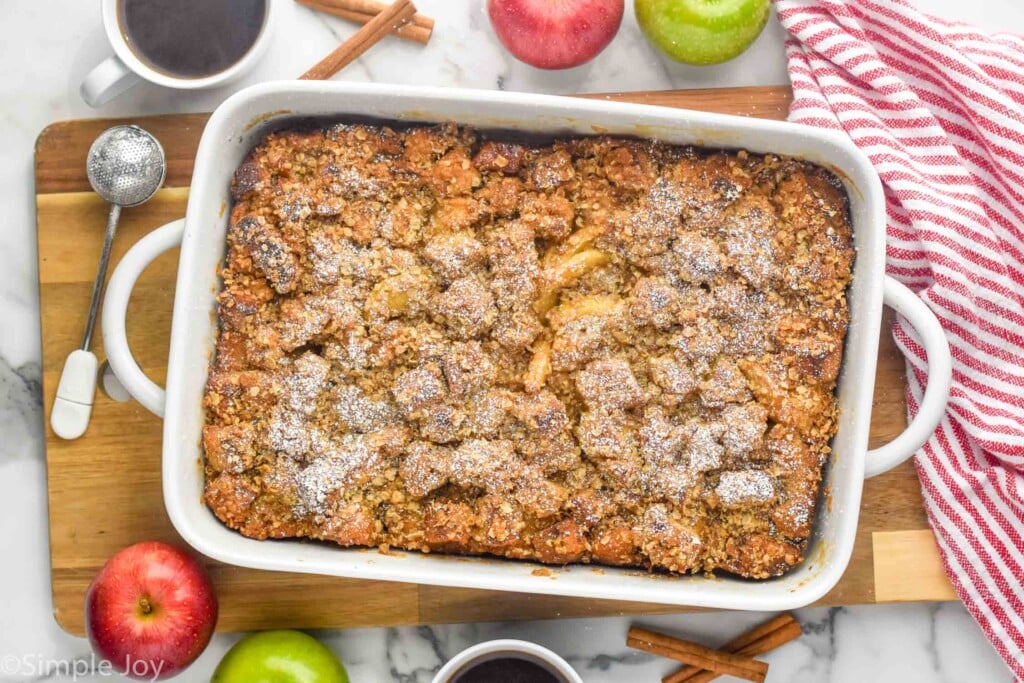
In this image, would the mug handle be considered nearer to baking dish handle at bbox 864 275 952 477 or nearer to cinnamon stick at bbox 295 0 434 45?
cinnamon stick at bbox 295 0 434 45

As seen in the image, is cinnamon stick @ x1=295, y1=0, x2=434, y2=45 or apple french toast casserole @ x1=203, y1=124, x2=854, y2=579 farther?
cinnamon stick @ x1=295, y1=0, x2=434, y2=45

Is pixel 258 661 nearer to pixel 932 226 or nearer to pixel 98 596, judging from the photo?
Answer: pixel 98 596

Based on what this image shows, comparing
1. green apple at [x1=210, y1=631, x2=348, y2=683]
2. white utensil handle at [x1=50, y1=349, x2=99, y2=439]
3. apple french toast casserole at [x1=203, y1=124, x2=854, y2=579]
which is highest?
apple french toast casserole at [x1=203, y1=124, x2=854, y2=579]

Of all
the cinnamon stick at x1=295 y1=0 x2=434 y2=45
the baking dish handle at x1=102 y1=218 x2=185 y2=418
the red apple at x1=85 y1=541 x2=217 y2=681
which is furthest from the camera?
the cinnamon stick at x1=295 y1=0 x2=434 y2=45

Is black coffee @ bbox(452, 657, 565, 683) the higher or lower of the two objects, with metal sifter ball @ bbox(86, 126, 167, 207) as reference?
lower

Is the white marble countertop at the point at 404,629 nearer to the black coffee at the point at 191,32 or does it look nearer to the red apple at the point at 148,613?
the black coffee at the point at 191,32

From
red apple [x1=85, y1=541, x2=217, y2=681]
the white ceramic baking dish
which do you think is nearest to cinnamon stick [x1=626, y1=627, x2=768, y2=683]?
the white ceramic baking dish
